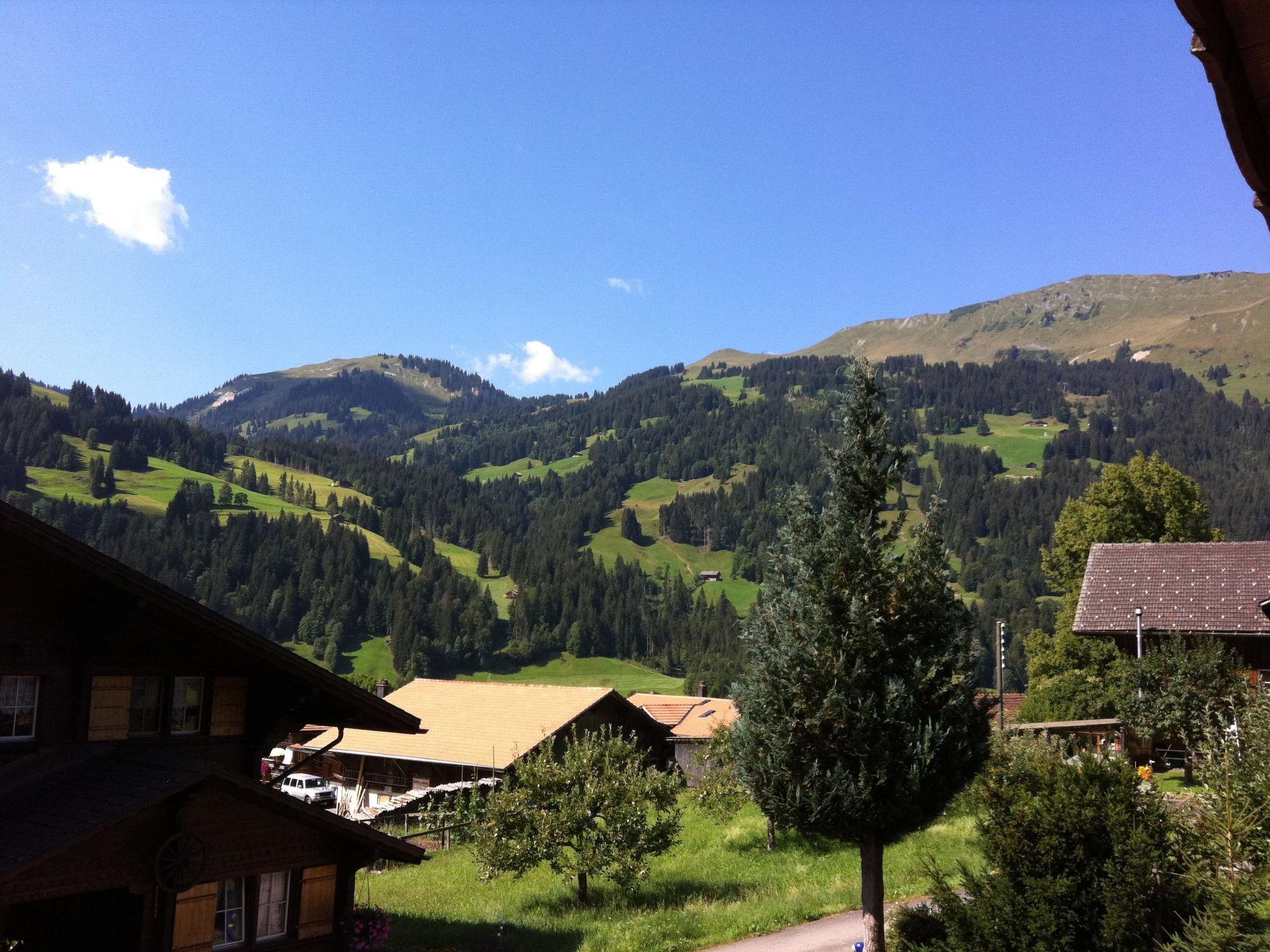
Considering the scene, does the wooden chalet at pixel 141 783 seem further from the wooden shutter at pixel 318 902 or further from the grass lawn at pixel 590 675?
the grass lawn at pixel 590 675

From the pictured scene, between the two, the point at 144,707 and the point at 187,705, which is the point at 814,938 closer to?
the point at 187,705

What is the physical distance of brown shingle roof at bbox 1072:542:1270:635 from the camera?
3494cm

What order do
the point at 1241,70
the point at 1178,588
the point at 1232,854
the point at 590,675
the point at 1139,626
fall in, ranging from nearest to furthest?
the point at 1241,70, the point at 1232,854, the point at 1139,626, the point at 1178,588, the point at 590,675

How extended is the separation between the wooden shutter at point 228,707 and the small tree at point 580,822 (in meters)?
10.7

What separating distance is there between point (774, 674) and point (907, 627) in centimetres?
258

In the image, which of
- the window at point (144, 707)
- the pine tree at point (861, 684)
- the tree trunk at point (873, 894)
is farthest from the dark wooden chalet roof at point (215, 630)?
the tree trunk at point (873, 894)

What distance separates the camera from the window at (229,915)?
14297 millimetres

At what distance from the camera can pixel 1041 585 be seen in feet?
648

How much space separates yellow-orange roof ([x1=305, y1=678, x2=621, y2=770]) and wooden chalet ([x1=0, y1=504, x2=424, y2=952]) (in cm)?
2765

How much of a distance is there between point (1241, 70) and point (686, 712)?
63.4 metres

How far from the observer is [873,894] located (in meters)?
16.4

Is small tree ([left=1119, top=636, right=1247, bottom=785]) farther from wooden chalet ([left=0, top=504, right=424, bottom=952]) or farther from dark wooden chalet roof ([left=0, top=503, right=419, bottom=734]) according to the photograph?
wooden chalet ([left=0, top=504, right=424, bottom=952])

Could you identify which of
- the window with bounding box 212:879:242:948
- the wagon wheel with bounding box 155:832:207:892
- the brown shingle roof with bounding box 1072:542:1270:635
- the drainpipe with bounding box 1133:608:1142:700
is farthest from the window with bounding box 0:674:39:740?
the brown shingle roof with bounding box 1072:542:1270:635

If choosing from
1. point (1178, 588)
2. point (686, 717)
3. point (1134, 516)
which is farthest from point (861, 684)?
point (686, 717)
